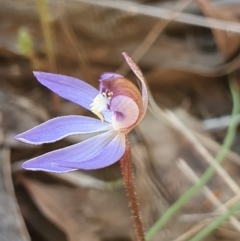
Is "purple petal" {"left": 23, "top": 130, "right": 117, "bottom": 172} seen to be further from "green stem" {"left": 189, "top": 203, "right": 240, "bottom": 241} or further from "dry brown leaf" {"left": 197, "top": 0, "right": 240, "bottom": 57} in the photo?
"dry brown leaf" {"left": 197, "top": 0, "right": 240, "bottom": 57}

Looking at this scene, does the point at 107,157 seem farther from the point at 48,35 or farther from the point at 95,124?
the point at 48,35

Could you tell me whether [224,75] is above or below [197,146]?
above

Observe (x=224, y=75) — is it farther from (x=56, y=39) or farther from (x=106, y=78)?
(x=106, y=78)

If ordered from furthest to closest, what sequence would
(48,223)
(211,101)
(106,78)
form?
(211,101)
(48,223)
(106,78)

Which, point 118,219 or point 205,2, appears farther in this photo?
point 205,2

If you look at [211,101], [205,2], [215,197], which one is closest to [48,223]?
[215,197]

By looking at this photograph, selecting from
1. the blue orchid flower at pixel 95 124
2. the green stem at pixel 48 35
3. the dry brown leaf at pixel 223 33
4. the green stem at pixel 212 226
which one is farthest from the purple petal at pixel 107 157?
the dry brown leaf at pixel 223 33

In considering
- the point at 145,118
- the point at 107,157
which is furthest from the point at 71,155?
the point at 145,118
